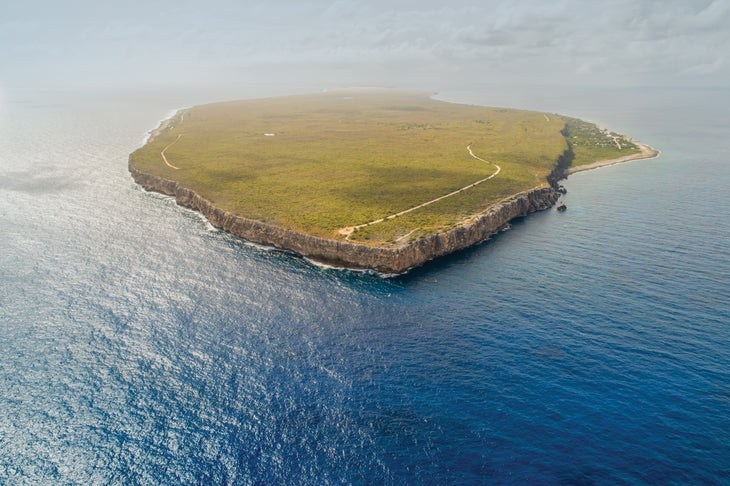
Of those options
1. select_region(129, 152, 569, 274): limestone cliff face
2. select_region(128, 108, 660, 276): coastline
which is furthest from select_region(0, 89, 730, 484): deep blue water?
select_region(129, 152, 569, 274): limestone cliff face

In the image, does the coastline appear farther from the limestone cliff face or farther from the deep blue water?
the deep blue water

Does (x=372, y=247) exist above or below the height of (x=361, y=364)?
above

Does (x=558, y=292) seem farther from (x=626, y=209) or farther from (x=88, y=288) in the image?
(x=88, y=288)

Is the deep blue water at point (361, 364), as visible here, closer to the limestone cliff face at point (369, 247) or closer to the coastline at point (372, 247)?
the coastline at point (372, 247)

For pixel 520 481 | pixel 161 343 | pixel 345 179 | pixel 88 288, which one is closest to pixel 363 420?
pixel 520 481

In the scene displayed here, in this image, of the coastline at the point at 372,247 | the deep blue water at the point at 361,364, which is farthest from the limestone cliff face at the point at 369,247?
the deep blue water at the point at 361,364

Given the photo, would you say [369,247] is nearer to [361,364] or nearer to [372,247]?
[372,247]

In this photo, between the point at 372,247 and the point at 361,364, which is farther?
the point at 372,247

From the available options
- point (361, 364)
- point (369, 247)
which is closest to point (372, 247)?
point (369, 247)
